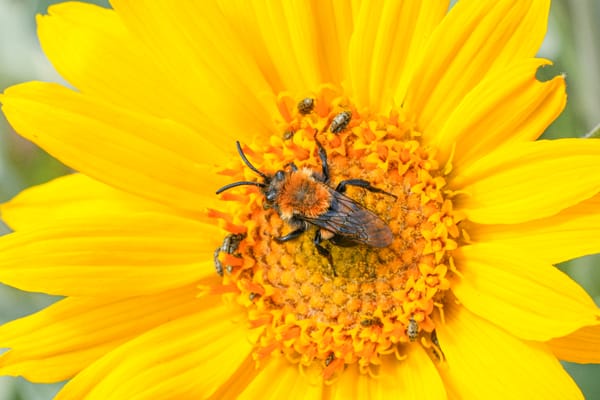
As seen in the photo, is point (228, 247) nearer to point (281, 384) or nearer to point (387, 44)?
point (281, 384)

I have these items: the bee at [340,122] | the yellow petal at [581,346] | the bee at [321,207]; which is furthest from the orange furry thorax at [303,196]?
the yellow petal at [581,346]

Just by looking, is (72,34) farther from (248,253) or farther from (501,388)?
(501,388)

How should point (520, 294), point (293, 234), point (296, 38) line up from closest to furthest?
point (520, 294) → point (296, 38) → point (293, 234)

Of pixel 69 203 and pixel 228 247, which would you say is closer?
pixel 228 247

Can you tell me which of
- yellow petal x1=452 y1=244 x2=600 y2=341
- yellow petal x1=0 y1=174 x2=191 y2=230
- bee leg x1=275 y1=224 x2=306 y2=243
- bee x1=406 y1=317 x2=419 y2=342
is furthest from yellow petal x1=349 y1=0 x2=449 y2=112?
yellow petal x1=0 y1=174 x2=191 y2=230

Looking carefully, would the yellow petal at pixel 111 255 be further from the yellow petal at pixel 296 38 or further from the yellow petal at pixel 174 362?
the yellow petal at pixel 296 38

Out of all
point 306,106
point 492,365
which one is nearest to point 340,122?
point 306,106

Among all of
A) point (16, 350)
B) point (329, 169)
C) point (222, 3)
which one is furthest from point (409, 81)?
point (16, 350)
